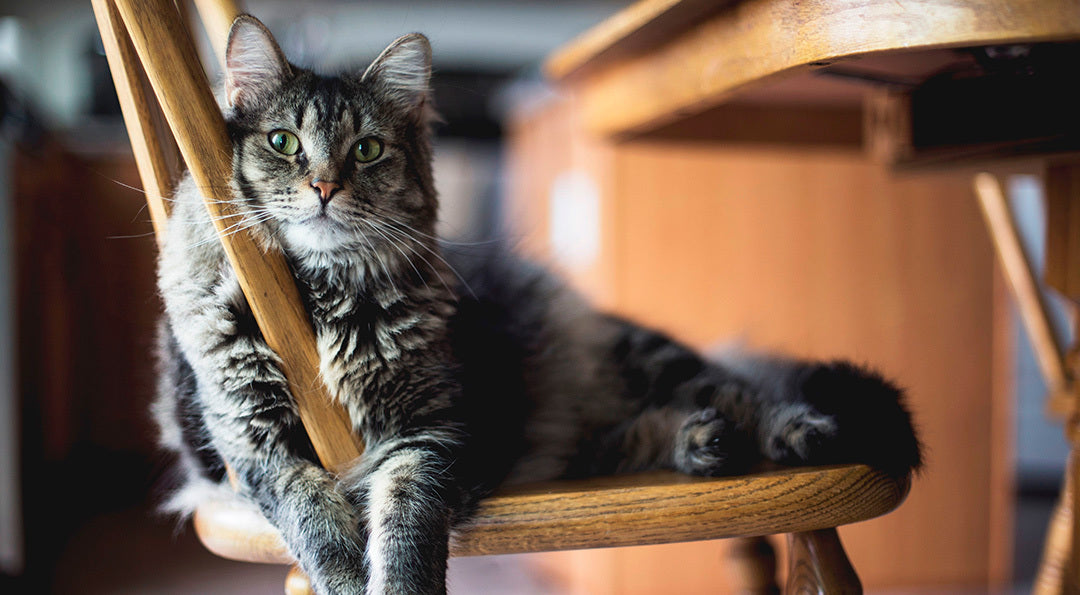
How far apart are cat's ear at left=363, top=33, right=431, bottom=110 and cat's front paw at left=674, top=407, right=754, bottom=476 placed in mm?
466

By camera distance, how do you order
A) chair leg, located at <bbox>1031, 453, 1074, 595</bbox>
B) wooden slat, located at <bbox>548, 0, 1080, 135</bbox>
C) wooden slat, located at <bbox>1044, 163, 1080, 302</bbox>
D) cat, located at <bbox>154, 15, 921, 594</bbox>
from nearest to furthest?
wooden slat, located at <bbox>548, 0, 1080, 135</bbox>
cat, located at <bbox>154, 15, 921, 594</bbox>
wooden slat, located at <bbox>1044, 163, 1080, 302</bbox>
chair leg, located at <bbox>1031, 453, 1074, 595</bbox>

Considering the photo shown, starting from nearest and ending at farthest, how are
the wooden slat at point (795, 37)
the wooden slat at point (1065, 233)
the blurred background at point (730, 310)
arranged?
the wooden slat at point (795, 37)
the wooden slat at point (1065, 233)
the blurred background at point (730, 310)

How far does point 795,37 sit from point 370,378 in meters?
0.51

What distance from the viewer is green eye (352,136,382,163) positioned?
30.2 inches

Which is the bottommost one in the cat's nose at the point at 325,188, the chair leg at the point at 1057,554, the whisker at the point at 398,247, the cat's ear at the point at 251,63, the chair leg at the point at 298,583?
the chair leg at the point at 1057,554

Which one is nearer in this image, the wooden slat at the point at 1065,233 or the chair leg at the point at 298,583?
the chair leg at the point at 298,583

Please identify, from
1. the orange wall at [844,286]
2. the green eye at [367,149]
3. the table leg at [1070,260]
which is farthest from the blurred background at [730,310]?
the green eye at [367,149]

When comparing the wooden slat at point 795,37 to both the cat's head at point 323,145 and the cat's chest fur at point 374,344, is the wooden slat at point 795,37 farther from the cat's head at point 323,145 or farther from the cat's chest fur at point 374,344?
the cat's chest fur at point 374,344

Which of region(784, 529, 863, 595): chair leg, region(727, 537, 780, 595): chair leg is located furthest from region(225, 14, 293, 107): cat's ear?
region(727, 537, 780, 595): chair leg

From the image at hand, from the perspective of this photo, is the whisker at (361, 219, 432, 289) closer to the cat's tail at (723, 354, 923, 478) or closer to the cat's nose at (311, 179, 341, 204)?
the cat's nose at (311, 179, 341, 204)

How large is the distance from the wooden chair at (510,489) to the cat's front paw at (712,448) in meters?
0.02

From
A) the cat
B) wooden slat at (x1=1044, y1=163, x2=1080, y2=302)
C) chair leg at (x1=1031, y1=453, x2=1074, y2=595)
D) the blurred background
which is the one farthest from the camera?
the blurred background

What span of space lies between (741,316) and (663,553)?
0.67 meters

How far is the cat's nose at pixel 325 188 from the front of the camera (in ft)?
2.35
